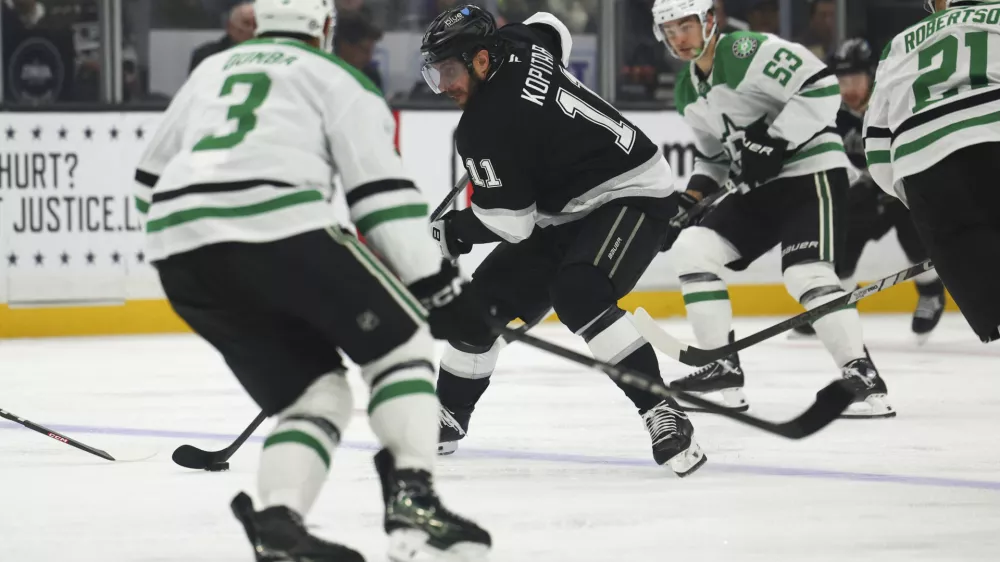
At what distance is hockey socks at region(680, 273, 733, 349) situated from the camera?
4.23 metres

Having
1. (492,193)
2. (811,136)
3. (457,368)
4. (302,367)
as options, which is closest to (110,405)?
(457,368)

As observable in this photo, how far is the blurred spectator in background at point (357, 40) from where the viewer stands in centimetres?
691

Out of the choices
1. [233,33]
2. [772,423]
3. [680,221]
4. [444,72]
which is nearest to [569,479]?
[772,423]

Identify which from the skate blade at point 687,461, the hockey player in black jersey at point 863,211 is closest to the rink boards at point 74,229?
the hockey player in black jersey at point 863,211

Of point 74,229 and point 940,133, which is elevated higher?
point 940,133

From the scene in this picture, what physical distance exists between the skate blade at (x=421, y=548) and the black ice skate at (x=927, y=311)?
425 centimetres

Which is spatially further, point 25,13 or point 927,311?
point 25,13

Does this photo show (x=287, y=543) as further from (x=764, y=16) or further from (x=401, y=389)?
(x=764, y=16)

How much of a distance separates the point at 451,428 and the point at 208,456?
56 cm

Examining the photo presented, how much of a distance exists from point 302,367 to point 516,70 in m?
1.20

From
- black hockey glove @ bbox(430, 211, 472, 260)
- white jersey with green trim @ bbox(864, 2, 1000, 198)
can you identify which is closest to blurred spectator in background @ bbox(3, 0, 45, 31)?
black hockey glove @ bbox(430, 211, 472, 260)

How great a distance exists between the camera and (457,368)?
345 cm

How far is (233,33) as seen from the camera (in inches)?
Answer: 266

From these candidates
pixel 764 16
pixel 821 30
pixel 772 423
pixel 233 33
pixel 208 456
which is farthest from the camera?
pixel 821 30
